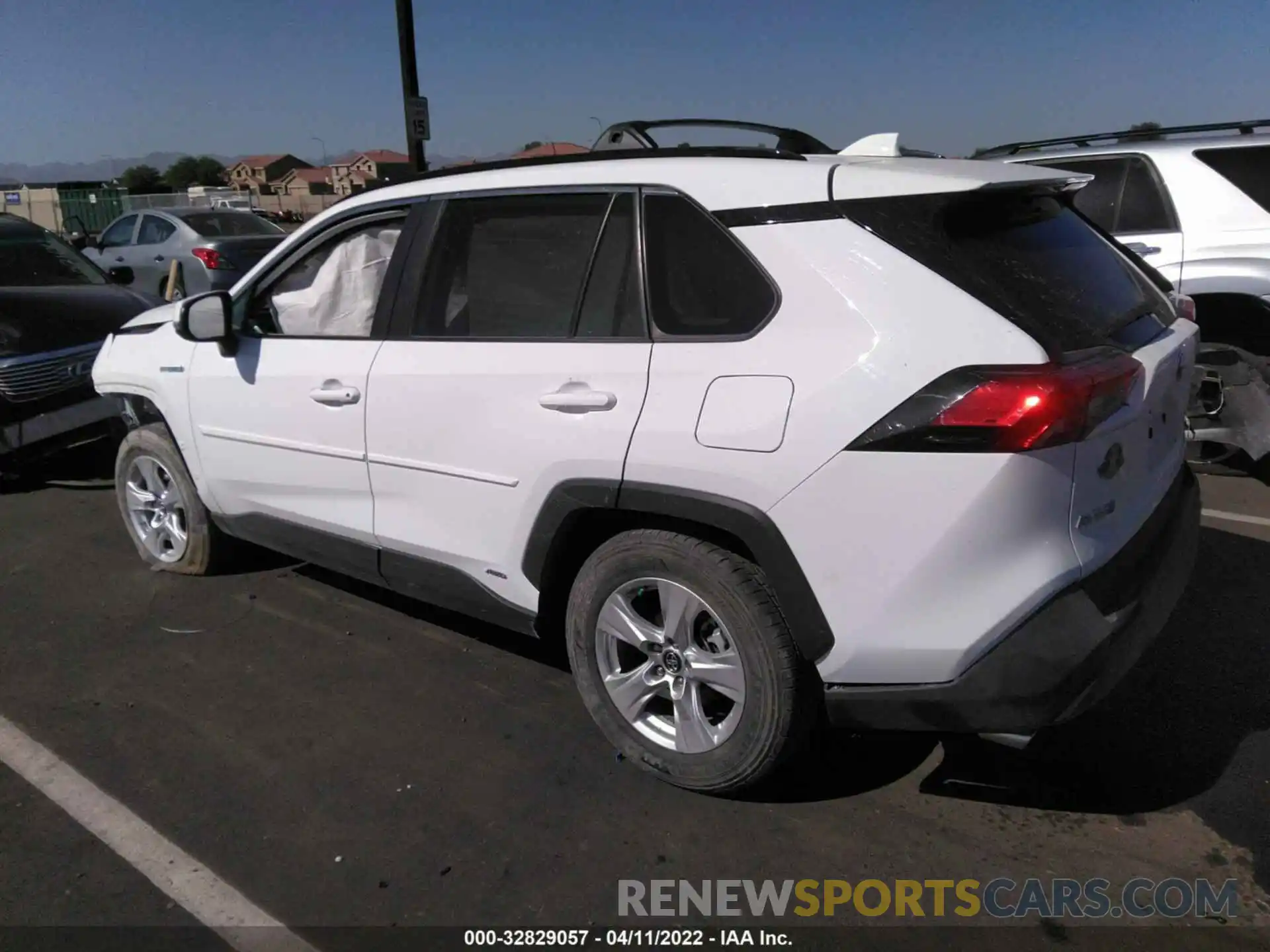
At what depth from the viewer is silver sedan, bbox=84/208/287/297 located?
43.0 feet

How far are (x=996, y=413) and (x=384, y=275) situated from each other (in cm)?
222

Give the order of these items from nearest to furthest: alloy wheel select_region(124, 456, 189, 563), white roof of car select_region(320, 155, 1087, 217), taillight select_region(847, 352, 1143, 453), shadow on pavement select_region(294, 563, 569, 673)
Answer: taillight select_region(847, 352, 1143, 453) < white roof of car select_region(320, 155, 1087, 217) < shadow on pavement select_region(294, 563, 569, 673) < alloy wheel select_region(124, 456, 189, 563)

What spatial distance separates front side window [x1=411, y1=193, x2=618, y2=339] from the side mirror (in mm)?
1027

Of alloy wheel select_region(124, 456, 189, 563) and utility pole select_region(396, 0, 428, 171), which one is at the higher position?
utility pole select_region(396, 0, 428, 171)

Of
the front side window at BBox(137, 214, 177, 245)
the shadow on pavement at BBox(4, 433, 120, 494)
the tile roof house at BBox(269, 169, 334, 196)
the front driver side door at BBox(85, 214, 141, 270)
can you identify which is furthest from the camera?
the tile roof house at BBox(269, 169, 334, 196)

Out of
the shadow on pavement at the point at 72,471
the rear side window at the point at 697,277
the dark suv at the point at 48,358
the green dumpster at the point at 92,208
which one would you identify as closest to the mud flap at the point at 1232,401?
the rear side window at the point at 697,277

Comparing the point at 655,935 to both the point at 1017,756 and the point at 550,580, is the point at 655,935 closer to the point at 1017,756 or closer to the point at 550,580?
the point at 550,580

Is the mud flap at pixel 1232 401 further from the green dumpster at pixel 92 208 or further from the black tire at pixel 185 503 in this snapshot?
the green dumpster at pixel 92 208

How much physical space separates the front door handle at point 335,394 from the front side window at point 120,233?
41.6ft

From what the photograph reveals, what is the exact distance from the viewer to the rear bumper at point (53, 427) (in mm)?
5848

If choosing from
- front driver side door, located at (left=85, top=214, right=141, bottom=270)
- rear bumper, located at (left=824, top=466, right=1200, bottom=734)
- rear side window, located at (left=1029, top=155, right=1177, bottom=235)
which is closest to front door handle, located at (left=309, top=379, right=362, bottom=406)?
rear bumper, located at (left=824, top=466, right=1200, bottom=734)

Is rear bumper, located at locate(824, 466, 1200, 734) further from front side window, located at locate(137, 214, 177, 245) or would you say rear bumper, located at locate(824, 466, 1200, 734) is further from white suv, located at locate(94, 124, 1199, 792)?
front side window, located at locate(137, 214, 177, 245)

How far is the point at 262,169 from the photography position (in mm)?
88750

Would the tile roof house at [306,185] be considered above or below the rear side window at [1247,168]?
above
